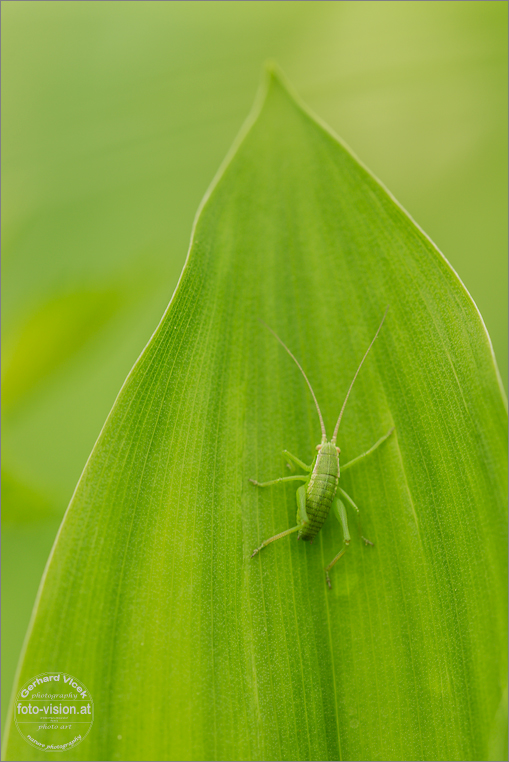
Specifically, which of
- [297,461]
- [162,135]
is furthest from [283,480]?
[162,135]

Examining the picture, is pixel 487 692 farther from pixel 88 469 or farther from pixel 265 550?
pixel 88 469

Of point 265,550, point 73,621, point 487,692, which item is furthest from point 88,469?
point 487,692

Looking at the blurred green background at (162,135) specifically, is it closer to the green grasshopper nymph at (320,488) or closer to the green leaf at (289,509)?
the green leaf at (289,509)

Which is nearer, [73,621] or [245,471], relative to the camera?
[73,621]

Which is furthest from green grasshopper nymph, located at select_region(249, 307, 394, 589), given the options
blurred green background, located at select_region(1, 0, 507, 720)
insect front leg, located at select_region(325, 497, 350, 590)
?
blurred green background, located at select_region(1, 0, 507, 720)

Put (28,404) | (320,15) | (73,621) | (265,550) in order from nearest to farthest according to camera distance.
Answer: (73,621) < (265,550) < (28,404) < (320,15)

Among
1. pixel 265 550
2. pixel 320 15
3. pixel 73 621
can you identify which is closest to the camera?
pixel 73 621
